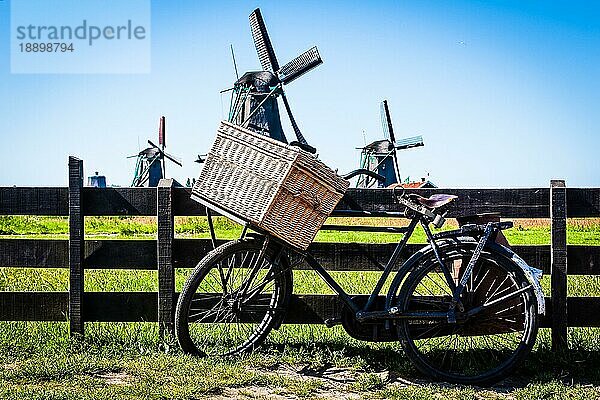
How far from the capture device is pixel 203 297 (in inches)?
220

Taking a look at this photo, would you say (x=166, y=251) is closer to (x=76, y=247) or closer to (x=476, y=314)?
(x=76, y=247)

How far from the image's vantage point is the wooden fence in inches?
215

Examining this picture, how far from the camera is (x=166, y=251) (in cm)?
565

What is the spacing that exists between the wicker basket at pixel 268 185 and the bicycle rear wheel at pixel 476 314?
31.7 inches

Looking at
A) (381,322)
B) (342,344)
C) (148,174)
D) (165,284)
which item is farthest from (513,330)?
(148,174)

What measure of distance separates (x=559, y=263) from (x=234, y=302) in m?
2.43

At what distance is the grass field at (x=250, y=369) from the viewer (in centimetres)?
456

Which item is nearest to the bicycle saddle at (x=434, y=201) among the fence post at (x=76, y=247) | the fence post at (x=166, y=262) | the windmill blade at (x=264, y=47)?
the fence post at (x=166, y=262)

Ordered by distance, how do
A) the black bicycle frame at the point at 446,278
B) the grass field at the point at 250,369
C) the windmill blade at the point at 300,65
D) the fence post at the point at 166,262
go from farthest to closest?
the windmill blade at the point at 300,65, the fence post at the point at 166,262, the black bicycle frame at the point at 446,278, the grass field at the point at 250,369

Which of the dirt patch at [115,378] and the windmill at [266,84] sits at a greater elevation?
the windmill at [266,84]

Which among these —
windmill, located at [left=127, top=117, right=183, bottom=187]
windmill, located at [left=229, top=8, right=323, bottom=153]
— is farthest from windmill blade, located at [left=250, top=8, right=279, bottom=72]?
windmill, located at [left=127, top=117, right=183, bottom=187]

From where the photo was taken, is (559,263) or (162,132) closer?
(559,263)

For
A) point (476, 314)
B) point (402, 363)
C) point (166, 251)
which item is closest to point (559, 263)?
point (476, 314)

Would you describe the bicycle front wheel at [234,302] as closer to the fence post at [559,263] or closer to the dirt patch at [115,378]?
the dirt patch at [115,378]
